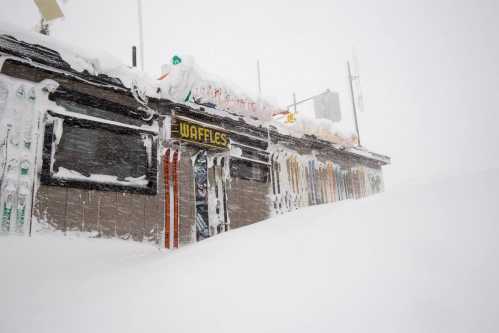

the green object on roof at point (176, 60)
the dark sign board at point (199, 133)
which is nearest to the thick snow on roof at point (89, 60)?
the green object on roof at point (176, 60)

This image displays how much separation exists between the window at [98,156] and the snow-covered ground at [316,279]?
164cm

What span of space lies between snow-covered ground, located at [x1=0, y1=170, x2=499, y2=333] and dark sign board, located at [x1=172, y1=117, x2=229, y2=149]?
11.4ft

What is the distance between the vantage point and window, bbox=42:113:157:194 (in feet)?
16.9

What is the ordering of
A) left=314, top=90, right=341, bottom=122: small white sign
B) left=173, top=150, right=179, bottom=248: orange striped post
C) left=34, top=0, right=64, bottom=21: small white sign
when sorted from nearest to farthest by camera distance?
left=34, top=0, right=64, bottom=21: small white sign
left=173, top=150, right=179, bottom=248: orange striped post
left=314, top=90, right=341, bottom=122: small white sign

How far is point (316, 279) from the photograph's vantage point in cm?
245

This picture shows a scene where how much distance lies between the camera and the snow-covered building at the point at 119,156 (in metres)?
4.84

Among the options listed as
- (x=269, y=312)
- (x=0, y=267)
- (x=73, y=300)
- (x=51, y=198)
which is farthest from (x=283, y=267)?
(x=51, y=198)

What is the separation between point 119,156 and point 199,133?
1861 millimetres

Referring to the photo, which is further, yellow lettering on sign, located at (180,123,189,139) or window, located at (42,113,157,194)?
yellow lettering on sign, located at (180,123,189,139)

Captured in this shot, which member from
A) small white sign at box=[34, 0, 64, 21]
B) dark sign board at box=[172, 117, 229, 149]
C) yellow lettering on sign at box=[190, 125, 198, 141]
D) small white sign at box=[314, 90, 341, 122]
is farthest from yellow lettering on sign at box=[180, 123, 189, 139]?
small white sign at box=[314, 90, 341, 122]

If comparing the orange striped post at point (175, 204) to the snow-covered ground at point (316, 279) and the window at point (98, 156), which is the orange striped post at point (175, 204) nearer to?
the window at point (98, 156)

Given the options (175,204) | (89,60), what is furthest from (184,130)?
(89,60)

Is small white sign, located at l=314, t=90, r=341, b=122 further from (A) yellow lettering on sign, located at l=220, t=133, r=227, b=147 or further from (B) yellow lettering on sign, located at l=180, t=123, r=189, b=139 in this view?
(B) yellow lettering on sign, located at l=180, t=123, r=189, b=139

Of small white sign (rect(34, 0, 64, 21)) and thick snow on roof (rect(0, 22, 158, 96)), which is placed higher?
small white sign (rect(34, 0, 64, 21))
